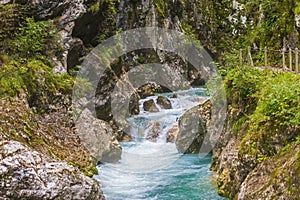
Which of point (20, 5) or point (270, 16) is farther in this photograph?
point (270, 16)

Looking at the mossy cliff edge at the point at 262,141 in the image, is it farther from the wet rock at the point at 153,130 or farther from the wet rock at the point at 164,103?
the wet rock at the point at 164,103

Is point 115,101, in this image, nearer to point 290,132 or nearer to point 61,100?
point 61,100

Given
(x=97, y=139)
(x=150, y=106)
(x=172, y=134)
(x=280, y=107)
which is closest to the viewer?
(x=280, y=107)

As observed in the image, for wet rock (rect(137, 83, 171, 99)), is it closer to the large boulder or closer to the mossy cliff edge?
the large boulder

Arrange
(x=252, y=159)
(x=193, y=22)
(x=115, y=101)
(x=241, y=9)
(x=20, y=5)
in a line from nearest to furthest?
(x=252, y=159) → (x=20, y=5) → (x=115, y=101) → (x=193, y=22) → (x=241, y=9)

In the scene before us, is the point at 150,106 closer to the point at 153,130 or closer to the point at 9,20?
the point at 153,130

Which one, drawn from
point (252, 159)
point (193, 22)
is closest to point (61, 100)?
point (252, 159)

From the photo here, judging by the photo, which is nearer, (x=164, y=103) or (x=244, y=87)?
Result: (x=244, y=87)

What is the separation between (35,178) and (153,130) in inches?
398

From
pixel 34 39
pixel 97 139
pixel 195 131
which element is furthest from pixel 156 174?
pixel 34 39

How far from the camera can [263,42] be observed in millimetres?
17312

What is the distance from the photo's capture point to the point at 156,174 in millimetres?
10375

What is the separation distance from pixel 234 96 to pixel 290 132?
3269 millimetres

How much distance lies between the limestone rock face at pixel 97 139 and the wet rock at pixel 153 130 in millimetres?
3473
